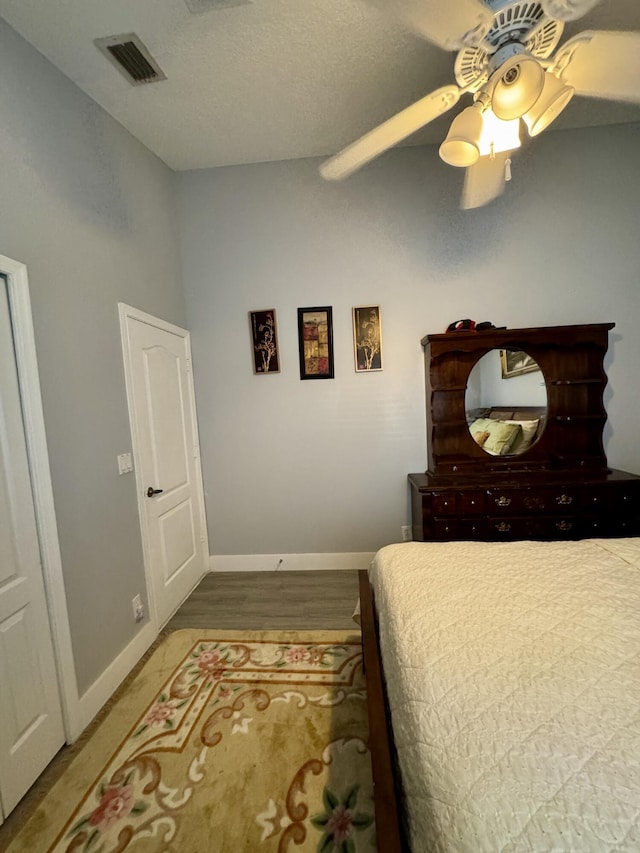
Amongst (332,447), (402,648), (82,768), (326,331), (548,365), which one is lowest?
(82,768)

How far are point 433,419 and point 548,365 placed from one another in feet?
2.71

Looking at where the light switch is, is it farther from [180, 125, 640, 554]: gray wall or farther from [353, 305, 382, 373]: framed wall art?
[353, 305, 382, 373]: framed wall art

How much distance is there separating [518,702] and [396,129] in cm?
191

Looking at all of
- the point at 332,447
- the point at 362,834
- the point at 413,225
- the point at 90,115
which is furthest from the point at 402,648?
the point at 90,115

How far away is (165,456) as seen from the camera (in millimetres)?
2232

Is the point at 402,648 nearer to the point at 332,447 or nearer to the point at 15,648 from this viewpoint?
the point at 15,648

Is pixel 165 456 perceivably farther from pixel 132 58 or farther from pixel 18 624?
pixel 132 58

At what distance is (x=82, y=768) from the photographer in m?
1.29

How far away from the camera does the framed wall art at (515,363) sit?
2.23 meters

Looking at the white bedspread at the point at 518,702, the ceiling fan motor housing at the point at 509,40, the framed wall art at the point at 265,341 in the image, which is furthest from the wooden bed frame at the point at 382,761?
the ceiling fan motor housing at the point at 509,40

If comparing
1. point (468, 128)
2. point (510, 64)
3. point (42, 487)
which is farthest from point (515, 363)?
point (42, 487)

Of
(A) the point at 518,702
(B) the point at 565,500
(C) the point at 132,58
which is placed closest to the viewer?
(A) the point at 518,702

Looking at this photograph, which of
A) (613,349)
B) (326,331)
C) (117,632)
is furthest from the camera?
(326,331)

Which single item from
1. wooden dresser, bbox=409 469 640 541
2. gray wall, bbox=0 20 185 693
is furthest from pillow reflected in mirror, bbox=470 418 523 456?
gray wall, bbox=0 20 185 693
